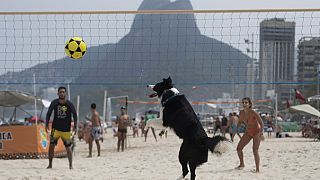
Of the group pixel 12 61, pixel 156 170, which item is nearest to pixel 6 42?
pixel 12 61

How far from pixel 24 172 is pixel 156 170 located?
6.58 ft

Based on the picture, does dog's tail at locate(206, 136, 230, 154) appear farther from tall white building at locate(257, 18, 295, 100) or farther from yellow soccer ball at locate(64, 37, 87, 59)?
tall white building at locate(257, 18, 295, 100)

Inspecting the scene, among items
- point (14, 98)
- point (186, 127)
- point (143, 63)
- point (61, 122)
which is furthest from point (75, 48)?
point (14, 98)

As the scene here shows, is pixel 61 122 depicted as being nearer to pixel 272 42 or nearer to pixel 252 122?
pixel 252 122

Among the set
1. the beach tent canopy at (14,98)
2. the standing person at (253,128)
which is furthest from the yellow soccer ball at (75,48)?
the beach tent canopy at (14,98)

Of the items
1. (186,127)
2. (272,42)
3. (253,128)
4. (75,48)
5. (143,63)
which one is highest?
(272,42)

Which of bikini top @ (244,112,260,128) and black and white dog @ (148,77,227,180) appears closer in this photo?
black and white dog @ (148,77,227,180)

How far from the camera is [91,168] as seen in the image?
8.17 metres

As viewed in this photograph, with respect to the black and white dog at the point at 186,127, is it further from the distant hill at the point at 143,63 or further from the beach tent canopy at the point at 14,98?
the beach tent canopy at the point at 14,98

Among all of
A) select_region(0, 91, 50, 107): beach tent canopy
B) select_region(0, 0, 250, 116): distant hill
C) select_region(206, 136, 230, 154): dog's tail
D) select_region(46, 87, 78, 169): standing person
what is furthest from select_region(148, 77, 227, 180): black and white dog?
select_region(0, 91, 50, 107): beach tent canopy

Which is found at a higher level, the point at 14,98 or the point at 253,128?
the point at 14,98

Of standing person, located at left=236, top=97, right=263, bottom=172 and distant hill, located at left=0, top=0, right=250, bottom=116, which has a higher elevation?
distant hill, located at left=0, top=0, right=250, bottom=116

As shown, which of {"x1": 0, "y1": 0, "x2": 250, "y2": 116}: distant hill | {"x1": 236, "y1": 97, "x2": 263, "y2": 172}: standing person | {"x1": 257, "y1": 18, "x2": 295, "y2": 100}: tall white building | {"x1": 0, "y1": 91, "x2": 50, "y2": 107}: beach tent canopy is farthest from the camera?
{"x1": 0, "y1": 91, "x2": 50, "y2": 107}: beach tent canopy

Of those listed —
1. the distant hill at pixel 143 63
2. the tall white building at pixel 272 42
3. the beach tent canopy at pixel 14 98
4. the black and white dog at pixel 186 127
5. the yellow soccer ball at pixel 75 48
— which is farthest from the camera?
the beach tent canopy at pixel 14 98
